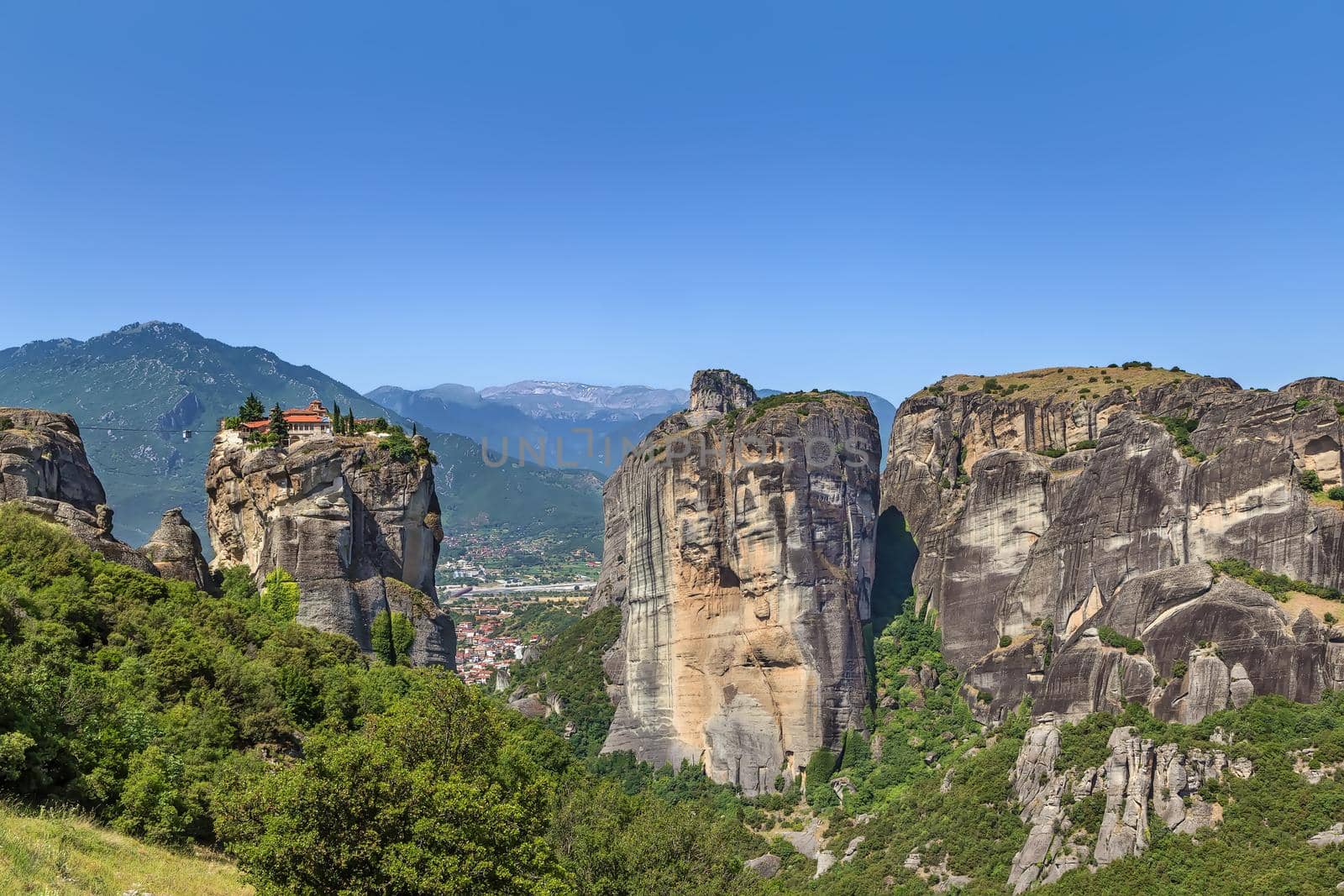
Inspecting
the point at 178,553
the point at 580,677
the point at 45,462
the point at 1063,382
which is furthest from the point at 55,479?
the point at 1063,382

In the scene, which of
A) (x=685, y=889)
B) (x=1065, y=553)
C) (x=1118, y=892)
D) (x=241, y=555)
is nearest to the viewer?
(x=685, y=889)

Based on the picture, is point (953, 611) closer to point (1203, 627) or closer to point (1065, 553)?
point (1065, 553)

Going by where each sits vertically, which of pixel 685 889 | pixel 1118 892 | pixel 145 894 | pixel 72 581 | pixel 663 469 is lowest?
pixel 1118 892

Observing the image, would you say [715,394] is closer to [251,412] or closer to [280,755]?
[251,412]

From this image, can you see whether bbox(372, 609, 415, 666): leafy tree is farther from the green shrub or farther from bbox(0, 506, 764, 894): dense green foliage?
the green shrub

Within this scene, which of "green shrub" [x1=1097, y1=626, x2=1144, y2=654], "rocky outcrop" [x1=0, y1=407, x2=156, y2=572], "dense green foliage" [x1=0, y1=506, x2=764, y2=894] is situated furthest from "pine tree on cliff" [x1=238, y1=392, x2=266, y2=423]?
"green shrub" [x1=1097, y1=626, x2=1144, y2=654]

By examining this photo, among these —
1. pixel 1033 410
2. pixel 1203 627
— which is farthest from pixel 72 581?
pixel 1033 410

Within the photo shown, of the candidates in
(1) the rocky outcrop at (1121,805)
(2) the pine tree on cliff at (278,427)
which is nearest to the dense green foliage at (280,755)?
(2) the pine tree on cliff at (278,427)

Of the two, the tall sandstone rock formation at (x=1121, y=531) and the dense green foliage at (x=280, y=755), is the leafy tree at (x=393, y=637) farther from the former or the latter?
the tall sandstone rock formation at (x=1121, y=531)

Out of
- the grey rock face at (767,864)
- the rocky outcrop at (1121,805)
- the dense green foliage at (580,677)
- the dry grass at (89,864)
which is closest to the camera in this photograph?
the dry grass at (89,864)
